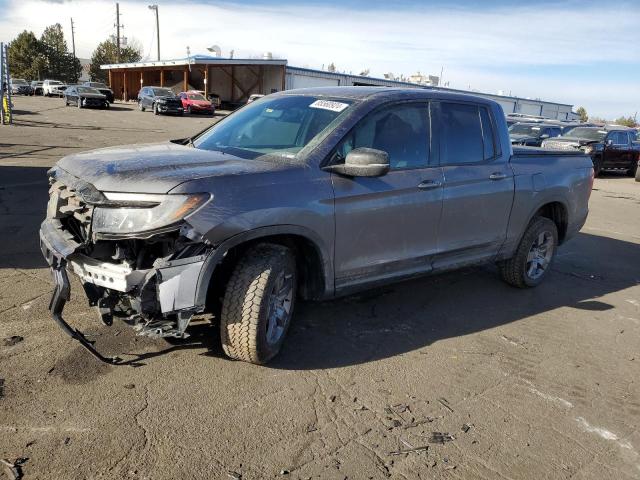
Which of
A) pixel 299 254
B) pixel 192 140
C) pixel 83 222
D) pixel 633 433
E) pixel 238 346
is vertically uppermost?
pixel 192 140

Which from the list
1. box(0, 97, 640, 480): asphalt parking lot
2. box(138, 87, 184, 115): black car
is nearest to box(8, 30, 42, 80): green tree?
box(138, 87, 184, 115): black car

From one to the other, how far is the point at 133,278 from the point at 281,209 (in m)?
1.00

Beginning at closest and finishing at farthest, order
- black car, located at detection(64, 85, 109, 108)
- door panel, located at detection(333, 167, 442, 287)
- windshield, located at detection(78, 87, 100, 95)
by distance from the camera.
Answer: door panel, located at detection(333, 167, 442, 287), black car, located at detection(64, 85, 109, 108), windshield, located at detection(78, 87, 100, 95)

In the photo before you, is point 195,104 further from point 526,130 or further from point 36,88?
point 36,88

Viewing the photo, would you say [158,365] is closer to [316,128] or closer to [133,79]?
[316,128]

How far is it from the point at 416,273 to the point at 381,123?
4.17ft

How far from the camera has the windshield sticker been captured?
4.12m

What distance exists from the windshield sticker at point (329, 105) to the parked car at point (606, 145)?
51.8ft

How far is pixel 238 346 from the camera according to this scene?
11.6 feet

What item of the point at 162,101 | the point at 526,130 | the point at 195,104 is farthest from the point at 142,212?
the point at 195,104

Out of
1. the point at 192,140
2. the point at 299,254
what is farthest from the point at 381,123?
the point at 192,140

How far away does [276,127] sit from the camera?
14.2 ft

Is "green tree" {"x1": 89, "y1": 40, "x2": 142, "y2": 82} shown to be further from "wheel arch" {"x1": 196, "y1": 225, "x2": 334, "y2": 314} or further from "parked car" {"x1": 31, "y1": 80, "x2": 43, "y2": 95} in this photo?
"wheel arch" {"x1": 196, "y1": 225, "x2": 334, "y2": 314}

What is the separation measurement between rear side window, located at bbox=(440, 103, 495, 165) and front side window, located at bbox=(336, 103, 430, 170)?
0.23 meters
